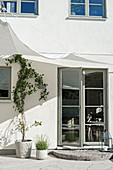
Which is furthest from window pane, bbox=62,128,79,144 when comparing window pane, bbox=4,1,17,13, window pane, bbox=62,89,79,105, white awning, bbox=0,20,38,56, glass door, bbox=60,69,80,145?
window pane, bbox=4,1,17,13

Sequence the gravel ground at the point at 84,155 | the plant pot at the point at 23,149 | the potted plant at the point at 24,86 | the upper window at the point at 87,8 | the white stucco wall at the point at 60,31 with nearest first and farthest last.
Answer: the gravel ground at the point at 84,155 → the plant pot at the point at 23,149 → the potted plant at the point at 24,86 → the white stucco wall at the point at 60,31 → the upper window at the point at 87,8

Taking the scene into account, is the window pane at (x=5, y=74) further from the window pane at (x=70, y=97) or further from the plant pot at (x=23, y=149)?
the plant pot at (x=23, y=149)

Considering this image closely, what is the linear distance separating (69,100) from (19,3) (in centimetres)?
325

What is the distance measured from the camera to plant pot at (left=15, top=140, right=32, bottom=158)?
22.2 feet

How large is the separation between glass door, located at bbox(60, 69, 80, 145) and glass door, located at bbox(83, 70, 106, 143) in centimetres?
27

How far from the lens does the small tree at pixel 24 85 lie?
724 centimetres

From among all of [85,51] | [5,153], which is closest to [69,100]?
[85,51]

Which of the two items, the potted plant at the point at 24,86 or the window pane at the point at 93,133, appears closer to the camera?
the potted plant at the point at 24,86

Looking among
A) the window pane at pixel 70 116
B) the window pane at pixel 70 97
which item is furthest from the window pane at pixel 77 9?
the window pane at pixel 70 116

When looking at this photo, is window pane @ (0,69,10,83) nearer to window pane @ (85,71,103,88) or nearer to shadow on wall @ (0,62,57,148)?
shadow on wall @ (0,62,57,148)

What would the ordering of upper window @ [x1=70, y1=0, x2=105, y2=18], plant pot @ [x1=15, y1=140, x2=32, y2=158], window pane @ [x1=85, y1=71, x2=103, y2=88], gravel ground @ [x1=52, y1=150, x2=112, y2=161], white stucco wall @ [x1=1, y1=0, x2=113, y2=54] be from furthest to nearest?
upper window @ [x1=70, y1=0, x2=105, y2=18]
window pane @ [x1=85, y1=71, x2=103, y2=88]
white stucco wall @ [x1=1, y1=0, x2=113, y2=54]
plant pot @ [x1=15, y1=140, x2=32, y2=158]
gravel ground @ [x1=52, y1=150, x2=112, y2=161]

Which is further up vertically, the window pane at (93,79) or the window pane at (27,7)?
the window pane at (27,7)

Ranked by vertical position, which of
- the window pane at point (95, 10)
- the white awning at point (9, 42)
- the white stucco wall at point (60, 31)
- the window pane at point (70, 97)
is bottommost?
the window pane at point (70, 97)

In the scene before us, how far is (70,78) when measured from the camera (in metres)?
7.62
